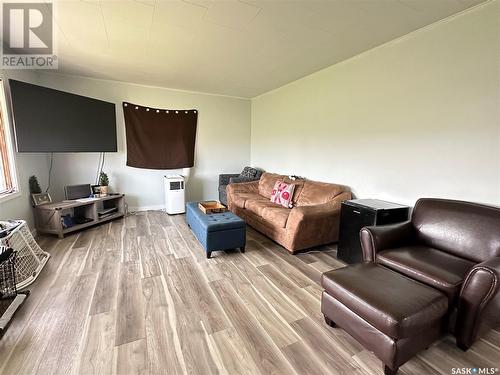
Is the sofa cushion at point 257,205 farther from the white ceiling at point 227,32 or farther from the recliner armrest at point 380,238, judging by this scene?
the white ceiling at point 227,32

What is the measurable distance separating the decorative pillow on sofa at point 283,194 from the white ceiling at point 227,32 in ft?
5.66

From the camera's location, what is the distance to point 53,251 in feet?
9.22

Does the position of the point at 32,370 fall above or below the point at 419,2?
below

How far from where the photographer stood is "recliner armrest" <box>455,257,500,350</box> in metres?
1.34

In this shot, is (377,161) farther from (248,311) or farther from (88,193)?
(88,193)

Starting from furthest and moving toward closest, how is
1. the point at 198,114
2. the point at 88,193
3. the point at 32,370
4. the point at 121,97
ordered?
the point at 198,114 → the point at 121,97 → the point at 88,193 → the point at 32,370

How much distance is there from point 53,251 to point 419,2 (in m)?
4.43

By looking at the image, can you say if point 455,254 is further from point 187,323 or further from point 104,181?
point 104,181

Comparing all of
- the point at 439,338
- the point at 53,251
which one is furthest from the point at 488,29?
the point at 53,251

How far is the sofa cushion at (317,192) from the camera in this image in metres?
3.11

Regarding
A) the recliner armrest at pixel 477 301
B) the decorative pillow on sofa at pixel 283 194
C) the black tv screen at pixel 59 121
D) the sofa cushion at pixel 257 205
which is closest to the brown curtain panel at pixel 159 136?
the black tv screen at pixel 59 121

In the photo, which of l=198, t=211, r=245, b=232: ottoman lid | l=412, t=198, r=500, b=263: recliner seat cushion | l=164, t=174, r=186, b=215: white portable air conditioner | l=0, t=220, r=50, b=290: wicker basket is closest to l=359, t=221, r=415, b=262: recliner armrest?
l=412, t=198, r=500, b=263: recliner seat cushion

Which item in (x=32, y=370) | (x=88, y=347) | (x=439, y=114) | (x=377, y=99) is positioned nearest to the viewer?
(x=32, y=370)

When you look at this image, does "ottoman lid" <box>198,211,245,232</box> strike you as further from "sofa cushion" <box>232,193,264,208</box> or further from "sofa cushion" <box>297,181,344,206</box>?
"sofa cushion" <box>297,181,344,206</box>
